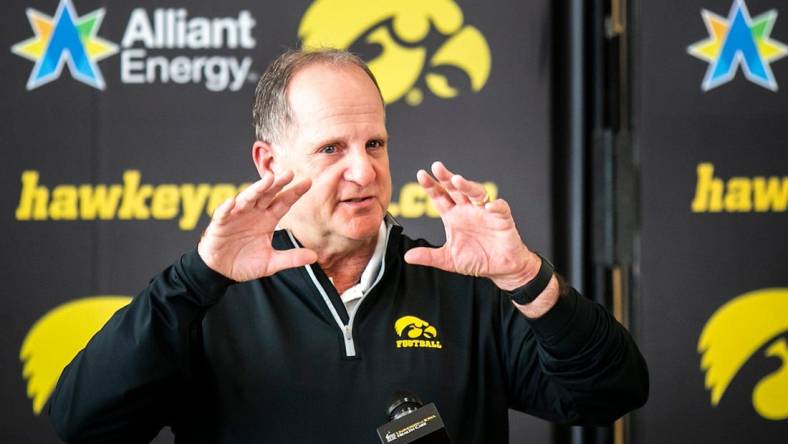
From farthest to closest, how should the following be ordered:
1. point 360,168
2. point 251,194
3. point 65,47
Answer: point 65,47 → point 360,168 → point 251,194

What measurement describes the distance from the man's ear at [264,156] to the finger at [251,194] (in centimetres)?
38

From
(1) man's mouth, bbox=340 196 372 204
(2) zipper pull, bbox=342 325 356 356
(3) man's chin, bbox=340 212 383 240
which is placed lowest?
(2) zipper pull, bbox=342 325 356 356

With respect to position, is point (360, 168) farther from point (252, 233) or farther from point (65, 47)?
point (65, 47)

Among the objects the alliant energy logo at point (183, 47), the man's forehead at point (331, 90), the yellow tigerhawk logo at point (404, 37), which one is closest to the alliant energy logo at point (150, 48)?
the alliant energy logo at point (183, 47)

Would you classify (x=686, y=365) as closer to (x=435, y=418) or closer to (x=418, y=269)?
(x=418, y=269)

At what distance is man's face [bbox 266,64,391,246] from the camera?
Result: 1.71 metres

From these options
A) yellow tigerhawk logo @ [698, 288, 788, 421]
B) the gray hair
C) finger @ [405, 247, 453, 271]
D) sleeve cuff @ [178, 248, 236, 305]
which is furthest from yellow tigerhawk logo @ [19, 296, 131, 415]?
yellow tigerhawk logo @ [698, 288, 788, 421]

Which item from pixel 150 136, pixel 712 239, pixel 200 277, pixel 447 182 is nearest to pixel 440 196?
pixel 447 182

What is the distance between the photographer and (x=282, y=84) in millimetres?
1799

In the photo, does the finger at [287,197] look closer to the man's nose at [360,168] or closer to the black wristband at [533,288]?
the man's nose at [360,168]

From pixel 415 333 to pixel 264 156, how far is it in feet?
1.52

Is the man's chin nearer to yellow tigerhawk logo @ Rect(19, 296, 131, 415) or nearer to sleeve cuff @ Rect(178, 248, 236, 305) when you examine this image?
sleeve cuff @ Rect(178, 248, 236, 305)

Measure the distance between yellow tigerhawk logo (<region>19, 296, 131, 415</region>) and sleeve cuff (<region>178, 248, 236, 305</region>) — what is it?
1.32m

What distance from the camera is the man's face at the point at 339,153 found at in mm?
1707
